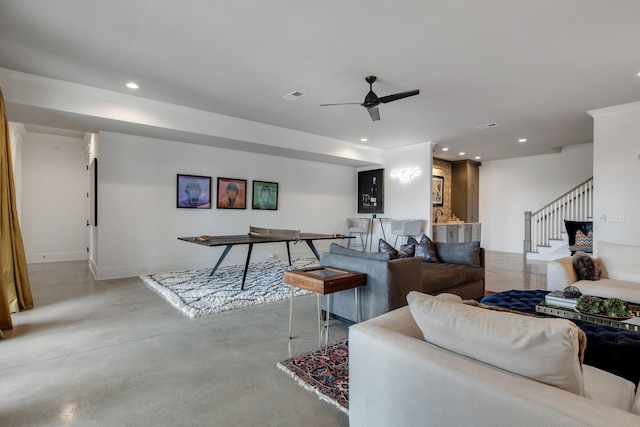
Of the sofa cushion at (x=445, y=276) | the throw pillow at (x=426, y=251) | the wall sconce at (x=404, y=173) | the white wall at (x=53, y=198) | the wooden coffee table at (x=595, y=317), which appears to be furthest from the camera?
the wall sconce at (x=404, y=173)

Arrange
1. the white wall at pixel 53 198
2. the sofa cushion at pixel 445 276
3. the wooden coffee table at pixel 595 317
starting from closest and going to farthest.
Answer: the wooden coffee table at pixel 595 317, the sofa cushion at pixel 445 276, the white wall at pixel 53 198

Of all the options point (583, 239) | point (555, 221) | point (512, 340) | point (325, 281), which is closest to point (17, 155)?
point (325, 281)

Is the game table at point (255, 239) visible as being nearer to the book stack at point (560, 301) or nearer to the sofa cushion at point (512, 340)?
the book stack at point (560, 301)

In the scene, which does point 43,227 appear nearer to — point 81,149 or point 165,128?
point 81,149

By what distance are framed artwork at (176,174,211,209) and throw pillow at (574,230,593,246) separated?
7626 mm

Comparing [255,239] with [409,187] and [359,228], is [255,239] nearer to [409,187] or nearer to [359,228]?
[359,228]

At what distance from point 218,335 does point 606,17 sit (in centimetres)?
434

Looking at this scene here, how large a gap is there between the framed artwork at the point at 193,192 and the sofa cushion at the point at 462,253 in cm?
440

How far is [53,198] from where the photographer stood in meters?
7.02

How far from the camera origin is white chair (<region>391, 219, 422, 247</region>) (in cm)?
710

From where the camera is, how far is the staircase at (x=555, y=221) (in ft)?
23.2

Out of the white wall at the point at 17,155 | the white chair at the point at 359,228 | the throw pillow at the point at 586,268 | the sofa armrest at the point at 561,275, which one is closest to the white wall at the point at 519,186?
the white chair at the point at 359,228

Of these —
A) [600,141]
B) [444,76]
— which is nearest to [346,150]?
[444,76]

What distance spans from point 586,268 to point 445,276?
5.61ft
